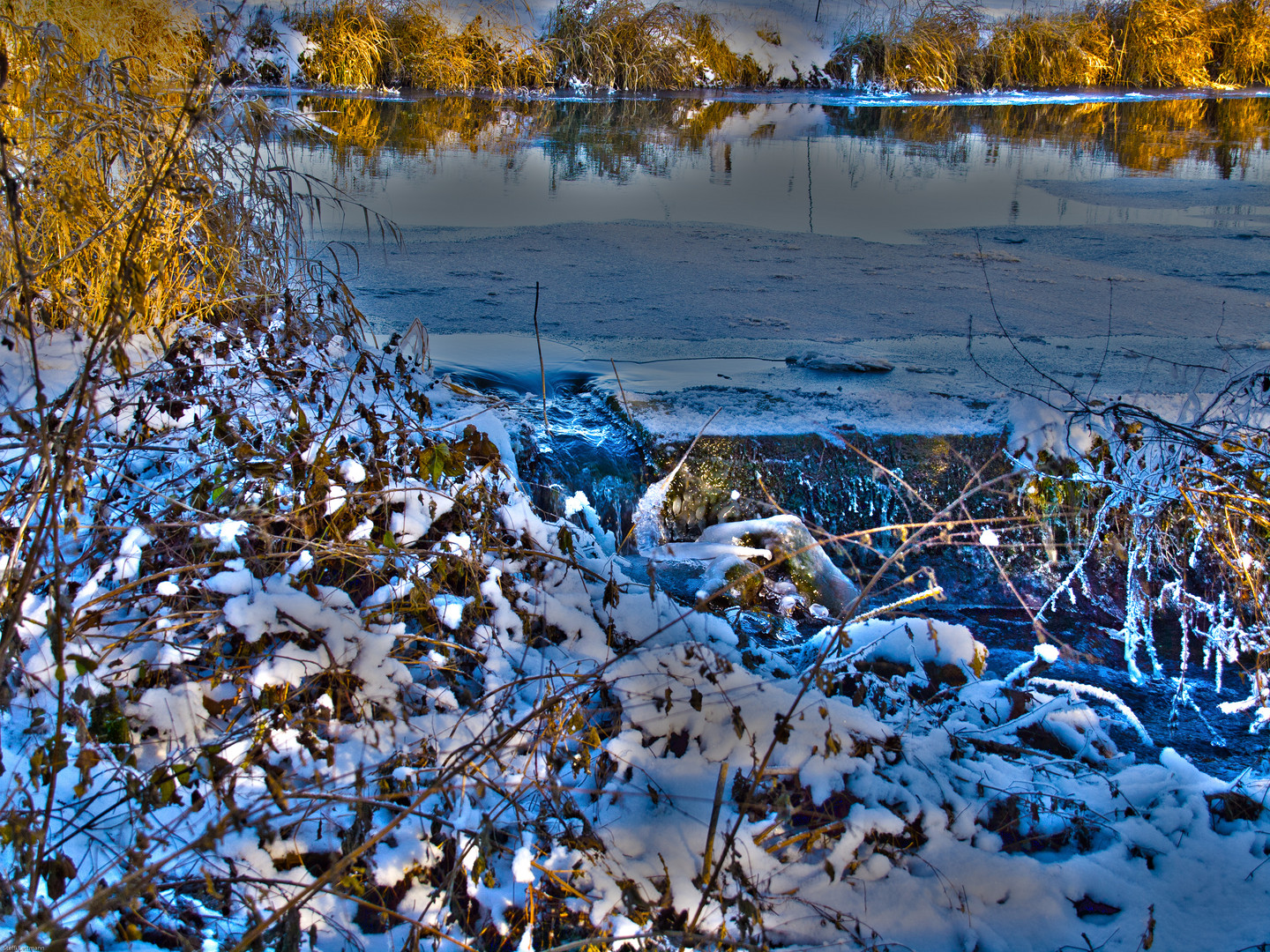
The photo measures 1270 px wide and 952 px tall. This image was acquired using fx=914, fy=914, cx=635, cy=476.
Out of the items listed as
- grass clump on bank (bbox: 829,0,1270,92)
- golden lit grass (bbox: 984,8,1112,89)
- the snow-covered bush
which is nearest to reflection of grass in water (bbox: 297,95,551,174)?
grass clump on bank (bbox: 829,0,1270,92)

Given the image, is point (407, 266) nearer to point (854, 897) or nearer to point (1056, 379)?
point (1056, 379)

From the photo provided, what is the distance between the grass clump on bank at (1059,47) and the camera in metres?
13.7

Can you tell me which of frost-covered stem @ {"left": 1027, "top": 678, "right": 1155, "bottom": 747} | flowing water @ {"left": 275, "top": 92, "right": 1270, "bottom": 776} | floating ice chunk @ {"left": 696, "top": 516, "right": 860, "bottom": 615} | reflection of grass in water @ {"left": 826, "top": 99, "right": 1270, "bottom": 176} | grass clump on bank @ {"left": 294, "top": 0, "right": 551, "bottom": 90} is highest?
grass clump on bank @ {"left": 294, "top": 0, "right": 551, "bottom": 90}

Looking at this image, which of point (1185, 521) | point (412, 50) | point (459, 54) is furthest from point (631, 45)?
point (1185, 521)

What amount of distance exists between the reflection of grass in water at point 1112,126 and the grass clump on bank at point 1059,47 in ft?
3.91

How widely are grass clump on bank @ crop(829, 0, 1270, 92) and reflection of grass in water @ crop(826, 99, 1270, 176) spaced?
3.91ft

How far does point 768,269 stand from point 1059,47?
38.4ft

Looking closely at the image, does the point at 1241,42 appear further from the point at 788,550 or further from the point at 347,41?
the point at 788,550

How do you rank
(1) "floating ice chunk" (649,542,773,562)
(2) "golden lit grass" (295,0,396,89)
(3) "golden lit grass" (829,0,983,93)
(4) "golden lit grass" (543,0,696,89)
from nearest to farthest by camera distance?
(1) "floating ice chunk" (649,542,773,562) < (2) "golden lit grass" (295,0,396,89) < (4) "golden lit grass" (543,0,696,89) < (3) "golden lit grass" (829,0,983,93)

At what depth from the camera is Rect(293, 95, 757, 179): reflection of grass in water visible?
8.24m

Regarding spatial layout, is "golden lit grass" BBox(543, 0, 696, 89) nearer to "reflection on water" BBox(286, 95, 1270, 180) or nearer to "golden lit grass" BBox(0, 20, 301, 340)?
"reflection on water" BBox(286, 95, 1270, 180)

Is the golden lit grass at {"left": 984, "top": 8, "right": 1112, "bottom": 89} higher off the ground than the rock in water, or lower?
higher

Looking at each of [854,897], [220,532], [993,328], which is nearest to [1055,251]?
[993,328]

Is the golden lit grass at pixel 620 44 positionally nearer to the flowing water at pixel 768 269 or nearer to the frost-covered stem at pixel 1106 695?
the flowing water at pixel 768 269
